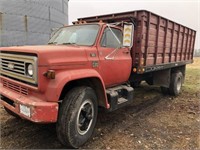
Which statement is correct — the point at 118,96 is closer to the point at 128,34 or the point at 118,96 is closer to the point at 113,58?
the point at 113,58

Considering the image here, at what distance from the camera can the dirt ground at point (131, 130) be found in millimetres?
4078

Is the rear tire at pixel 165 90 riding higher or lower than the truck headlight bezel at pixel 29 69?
lower

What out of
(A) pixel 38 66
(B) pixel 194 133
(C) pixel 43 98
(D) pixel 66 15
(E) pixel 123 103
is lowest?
(B) pixel 194 133

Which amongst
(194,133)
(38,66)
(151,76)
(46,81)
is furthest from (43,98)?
Answer: (151,76)

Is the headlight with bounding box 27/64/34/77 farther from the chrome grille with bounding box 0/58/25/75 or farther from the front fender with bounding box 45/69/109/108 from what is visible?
the front fender with bounding box 45/69/109/108

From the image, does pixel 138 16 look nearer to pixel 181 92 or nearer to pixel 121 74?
pixel 121 74

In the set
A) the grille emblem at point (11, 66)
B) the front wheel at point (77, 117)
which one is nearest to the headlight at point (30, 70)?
the grille emblem at point (11, 66)

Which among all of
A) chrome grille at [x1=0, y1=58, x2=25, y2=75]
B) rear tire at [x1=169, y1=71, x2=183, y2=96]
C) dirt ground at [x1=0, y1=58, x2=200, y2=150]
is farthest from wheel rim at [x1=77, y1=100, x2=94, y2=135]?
rear tire at [x1=169, y1=71, x2=183, y2=96]

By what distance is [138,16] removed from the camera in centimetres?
562

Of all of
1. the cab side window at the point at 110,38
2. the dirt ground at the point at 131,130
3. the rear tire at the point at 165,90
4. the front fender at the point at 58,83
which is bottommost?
the dirt ground at the point at 131,130

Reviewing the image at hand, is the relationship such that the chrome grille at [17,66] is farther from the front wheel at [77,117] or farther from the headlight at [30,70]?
the front wheel at [77,117]

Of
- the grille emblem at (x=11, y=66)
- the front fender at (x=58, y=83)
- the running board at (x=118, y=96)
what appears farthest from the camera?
the running board at (x=118, y=96)

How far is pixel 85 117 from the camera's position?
4.08 meters

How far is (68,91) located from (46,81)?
534 millimetres
